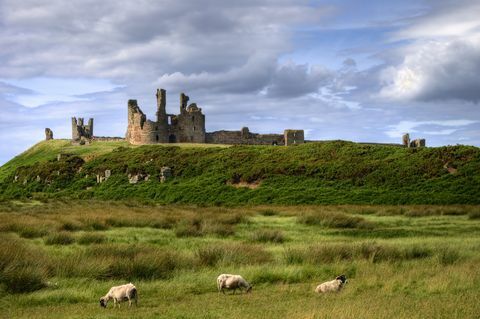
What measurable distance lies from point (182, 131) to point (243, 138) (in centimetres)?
996

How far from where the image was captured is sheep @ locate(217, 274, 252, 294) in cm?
1278

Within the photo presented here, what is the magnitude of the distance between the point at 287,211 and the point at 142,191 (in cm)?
2630

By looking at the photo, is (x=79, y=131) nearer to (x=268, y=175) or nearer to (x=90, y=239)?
(x=268, y=175)

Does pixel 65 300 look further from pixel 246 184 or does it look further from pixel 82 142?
pixel 82 142

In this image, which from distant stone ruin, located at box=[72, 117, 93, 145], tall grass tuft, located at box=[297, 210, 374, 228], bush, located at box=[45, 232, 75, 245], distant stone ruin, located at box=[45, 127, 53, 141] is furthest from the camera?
distant stone ruin, located at box=[45, 127, 53, 141]

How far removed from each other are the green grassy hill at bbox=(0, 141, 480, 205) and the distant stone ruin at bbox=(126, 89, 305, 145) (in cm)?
969

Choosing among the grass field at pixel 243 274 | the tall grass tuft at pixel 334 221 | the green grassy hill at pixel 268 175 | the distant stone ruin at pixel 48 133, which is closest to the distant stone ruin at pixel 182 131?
the green grassy hill at pixel 268 175

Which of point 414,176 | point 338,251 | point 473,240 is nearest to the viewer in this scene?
point 338,251

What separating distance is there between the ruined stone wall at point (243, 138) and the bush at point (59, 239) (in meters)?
75.4

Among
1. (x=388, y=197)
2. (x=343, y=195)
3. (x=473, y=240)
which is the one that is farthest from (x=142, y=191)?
(x=473, y=240)

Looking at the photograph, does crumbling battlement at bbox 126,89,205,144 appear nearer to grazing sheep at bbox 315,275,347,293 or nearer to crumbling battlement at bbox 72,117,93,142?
crumbling battlement at bbox 72,117,93,142

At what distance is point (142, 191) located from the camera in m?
58.2

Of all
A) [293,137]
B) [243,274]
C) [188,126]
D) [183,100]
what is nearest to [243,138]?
[293,137]

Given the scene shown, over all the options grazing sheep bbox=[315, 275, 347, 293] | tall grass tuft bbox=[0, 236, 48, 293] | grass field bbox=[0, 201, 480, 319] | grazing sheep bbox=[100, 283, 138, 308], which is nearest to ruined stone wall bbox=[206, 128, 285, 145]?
grass field bbox=[0, 201, 480, 319]
